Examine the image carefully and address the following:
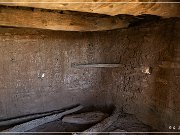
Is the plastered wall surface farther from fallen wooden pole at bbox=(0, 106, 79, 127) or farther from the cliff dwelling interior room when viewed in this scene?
fallen wooden pole at bbox=(0, 106, 79, 127)

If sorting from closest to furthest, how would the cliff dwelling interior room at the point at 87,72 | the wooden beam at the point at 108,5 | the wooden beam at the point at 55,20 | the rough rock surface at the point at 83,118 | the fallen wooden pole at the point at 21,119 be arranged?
the wooden beam at the point at 108,5 < the wooden beam at the point at 55,20 < the cliff dwelling interior room at the point at 87,72 < the fallen wooden pole at the point at 21,119 < the rough rock surface at the point at 83,118

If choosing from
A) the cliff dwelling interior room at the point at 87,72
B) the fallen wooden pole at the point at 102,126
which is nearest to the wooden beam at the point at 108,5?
the cliff dwelling interior room at the point at 87,72

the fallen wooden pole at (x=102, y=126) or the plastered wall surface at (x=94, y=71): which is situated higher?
the plastered wall surface at (x=94, y=71)

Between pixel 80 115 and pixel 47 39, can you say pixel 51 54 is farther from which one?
pixel 80 115

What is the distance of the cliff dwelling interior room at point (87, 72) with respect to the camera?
9.46 feet

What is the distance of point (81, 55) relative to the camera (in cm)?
416

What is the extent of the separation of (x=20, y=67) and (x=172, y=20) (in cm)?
247

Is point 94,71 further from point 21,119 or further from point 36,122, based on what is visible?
point 21,119

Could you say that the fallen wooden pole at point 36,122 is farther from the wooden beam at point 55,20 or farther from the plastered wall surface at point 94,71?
the wooden beam at point 55,20

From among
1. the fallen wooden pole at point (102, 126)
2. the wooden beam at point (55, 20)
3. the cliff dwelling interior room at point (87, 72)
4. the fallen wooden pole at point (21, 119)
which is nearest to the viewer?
the wooden beam at point (55, 20)

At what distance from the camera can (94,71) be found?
434 centimetres

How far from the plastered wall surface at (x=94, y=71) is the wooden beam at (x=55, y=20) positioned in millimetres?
666

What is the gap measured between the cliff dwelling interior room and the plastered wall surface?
14mm

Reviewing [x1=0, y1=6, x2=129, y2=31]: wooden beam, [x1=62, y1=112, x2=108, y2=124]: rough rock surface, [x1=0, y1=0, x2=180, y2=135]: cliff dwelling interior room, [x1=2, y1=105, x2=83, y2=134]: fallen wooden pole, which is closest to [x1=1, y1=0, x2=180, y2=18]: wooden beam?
[x1=0, y1=0, x2=180, y2=135]: cliff dwelling interior room
